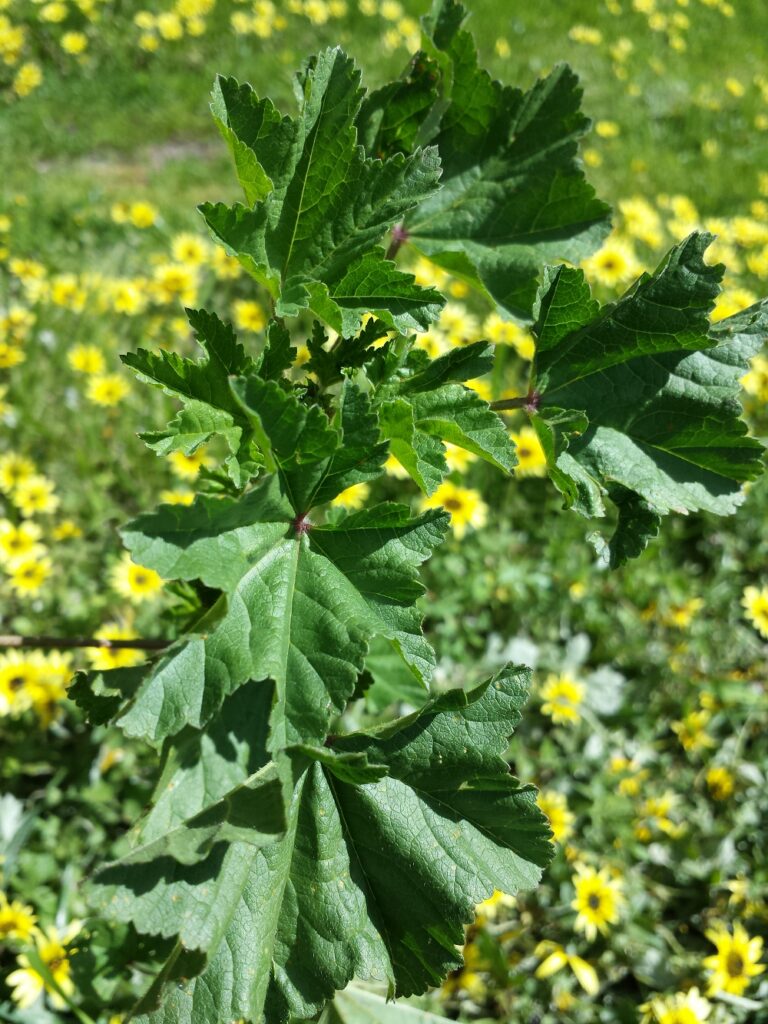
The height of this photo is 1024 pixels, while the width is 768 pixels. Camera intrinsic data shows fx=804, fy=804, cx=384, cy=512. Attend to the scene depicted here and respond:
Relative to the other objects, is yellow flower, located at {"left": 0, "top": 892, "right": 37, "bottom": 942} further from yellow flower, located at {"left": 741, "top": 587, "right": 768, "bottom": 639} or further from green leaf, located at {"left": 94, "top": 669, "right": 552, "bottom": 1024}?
yellow flower, located at {"left": 741, "top": 587, "right": 768, "bottom": 639}

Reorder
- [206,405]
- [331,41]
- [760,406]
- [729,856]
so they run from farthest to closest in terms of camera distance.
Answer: [331,41] → [760,406] → [729,856] → [206,405]

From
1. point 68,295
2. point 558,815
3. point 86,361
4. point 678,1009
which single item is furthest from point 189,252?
point 678,1009

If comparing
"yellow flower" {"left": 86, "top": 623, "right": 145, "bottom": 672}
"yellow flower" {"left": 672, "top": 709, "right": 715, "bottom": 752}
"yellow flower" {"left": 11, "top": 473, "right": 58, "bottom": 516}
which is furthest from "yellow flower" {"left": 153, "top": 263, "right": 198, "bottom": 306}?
"yellow flower" {"left": 672, "top": 709, "right": 715, "bottom": 752}

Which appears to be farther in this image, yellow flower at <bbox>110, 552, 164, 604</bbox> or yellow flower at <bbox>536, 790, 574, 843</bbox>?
yellow flower at <bbox>110, 552, 164, 604</bbox>

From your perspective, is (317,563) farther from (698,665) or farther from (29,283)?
(29,283)

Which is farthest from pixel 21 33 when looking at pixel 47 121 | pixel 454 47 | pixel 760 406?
pixel 454 47

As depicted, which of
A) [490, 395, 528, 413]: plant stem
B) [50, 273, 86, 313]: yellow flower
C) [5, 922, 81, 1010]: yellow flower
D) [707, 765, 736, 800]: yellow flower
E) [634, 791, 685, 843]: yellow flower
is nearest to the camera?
[490, 395, 528, 413]: plant stem
